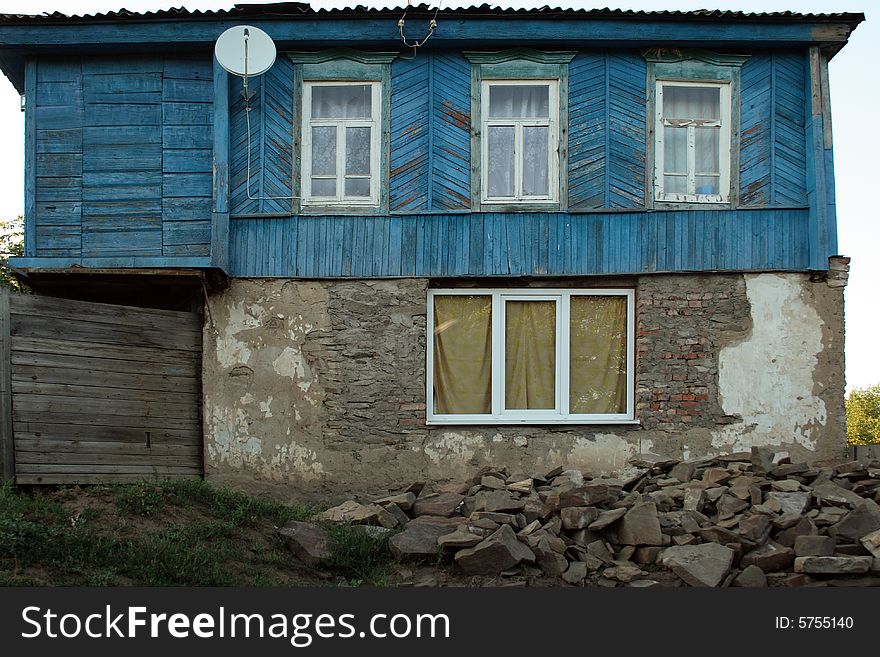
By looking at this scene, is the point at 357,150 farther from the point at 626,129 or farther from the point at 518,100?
the point at 626,129

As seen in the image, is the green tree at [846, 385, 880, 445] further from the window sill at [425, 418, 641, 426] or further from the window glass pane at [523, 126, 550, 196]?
the window glass pane at [523, 126, 550, 196]

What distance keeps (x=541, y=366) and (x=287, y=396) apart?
2.98 m

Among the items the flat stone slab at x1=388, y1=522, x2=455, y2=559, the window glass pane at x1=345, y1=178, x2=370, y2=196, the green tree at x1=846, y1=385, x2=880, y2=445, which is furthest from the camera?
the green tree at x1=846, y1=385, x2=880, y2=445

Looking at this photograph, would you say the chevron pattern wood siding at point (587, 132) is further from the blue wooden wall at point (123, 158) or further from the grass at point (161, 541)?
the grass at point (161, 541)

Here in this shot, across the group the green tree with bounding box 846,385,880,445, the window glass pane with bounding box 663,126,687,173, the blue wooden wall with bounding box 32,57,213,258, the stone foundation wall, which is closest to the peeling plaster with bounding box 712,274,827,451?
the stone foundation wall

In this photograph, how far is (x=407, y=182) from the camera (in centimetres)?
1137

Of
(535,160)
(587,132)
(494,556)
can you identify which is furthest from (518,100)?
(494,556)

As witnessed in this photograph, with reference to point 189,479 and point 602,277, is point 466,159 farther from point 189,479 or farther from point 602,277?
point 189,479

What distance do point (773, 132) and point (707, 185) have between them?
3.22 feet

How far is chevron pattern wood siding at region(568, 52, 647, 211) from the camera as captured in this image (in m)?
11.4

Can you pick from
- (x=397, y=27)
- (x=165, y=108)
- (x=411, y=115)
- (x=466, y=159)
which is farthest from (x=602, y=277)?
(x=165, y=108)

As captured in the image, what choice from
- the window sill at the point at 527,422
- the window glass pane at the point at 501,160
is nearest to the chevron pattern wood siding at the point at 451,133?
the window glass pane at the point at 501,160

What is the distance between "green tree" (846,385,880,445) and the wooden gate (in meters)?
21.7

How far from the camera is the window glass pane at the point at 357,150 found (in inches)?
452
